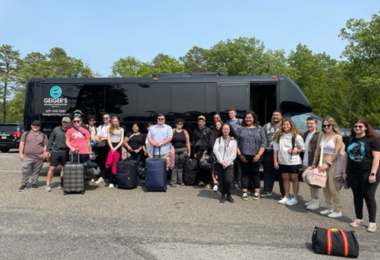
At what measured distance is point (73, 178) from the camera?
6762 mm

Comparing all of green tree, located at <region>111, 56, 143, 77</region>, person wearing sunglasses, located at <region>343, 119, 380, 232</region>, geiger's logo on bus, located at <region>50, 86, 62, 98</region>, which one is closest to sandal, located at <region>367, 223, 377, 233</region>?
person wearing sunglasses, located at <region>343, 119, 380, 232</region>

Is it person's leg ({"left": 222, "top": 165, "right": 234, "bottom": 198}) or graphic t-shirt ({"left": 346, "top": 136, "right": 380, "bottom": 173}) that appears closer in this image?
graphic t-shirt ({"left": 346, "top": 136, "right": 380, "bottom": 173})

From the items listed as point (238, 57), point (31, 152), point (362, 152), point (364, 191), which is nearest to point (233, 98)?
point (362, 152)

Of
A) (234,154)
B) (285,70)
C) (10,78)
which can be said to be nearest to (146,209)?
(234,154)

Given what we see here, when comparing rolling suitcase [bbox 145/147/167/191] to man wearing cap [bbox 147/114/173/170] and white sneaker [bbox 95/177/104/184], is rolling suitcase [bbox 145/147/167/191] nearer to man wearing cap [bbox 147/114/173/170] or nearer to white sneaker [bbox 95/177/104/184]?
man wearing cap [bbox 147/114/173/170]

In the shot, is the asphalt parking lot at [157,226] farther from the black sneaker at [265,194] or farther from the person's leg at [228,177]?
the person's leg at [228,177]

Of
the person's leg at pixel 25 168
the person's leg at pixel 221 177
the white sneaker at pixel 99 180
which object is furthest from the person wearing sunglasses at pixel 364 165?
the person's leg at pixel 25 168

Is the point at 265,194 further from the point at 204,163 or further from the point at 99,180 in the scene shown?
the point at 99,180

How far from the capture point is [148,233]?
14.4ft

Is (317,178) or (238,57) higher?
(238,57)

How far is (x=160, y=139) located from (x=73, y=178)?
218 centimetres

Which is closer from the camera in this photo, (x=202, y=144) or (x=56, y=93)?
(x=202, y=144)

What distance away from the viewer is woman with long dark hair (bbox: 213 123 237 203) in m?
6.20

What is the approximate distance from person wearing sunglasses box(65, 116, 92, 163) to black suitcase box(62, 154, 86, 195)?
1.35ft
